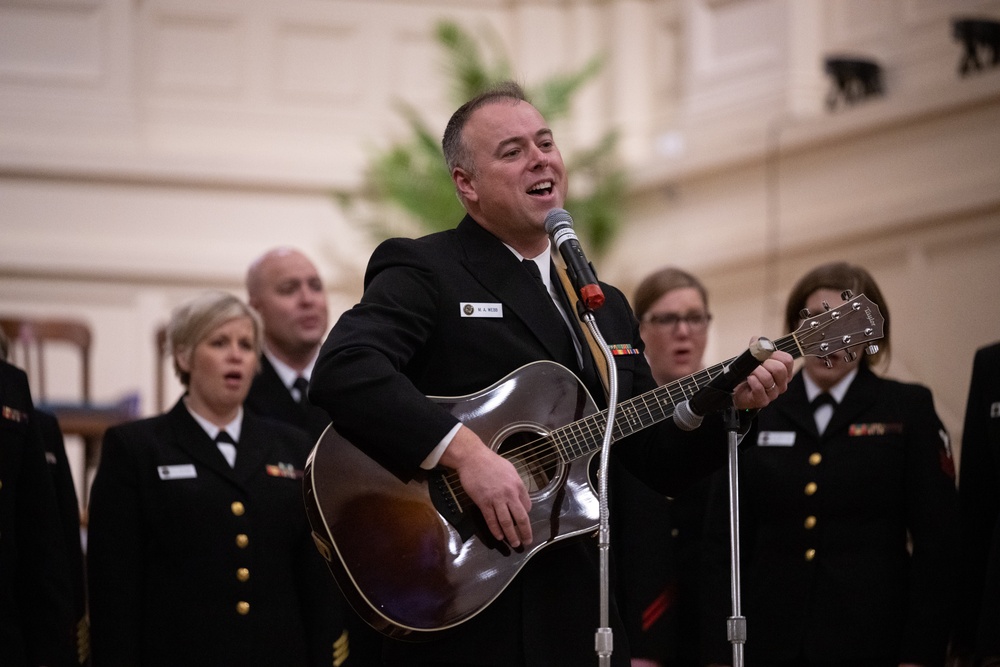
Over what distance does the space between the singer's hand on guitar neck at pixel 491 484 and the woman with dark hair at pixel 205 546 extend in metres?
1.33

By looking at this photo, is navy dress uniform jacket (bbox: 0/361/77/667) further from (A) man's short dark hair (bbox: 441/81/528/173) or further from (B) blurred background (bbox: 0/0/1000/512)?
(B) blurred background (bbox: 0/0/1000/512)

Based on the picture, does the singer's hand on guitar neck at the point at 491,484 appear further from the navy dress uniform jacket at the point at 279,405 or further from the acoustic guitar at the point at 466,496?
the navy dress uniform jacket at the point at 279,405

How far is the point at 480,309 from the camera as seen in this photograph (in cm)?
280

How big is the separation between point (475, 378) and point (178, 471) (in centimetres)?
135

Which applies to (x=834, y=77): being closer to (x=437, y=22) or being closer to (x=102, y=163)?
(x=437, y=22)

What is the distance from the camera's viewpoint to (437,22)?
7.96 metres

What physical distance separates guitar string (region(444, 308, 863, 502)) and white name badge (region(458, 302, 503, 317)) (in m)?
0.28

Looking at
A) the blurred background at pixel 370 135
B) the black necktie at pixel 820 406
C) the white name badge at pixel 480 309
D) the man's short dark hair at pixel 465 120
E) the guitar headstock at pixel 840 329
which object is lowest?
the black necktie at pixel 820 406

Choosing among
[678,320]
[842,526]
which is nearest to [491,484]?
[842,526]

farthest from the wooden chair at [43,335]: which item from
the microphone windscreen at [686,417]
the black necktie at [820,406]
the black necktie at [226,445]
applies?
the microphone windscreen at [686,417]

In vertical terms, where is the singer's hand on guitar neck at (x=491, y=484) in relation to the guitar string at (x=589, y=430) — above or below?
below

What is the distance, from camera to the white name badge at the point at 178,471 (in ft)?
12.4

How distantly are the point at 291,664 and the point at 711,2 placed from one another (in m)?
5.28

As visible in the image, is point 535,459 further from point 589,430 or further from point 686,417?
point 686,417
